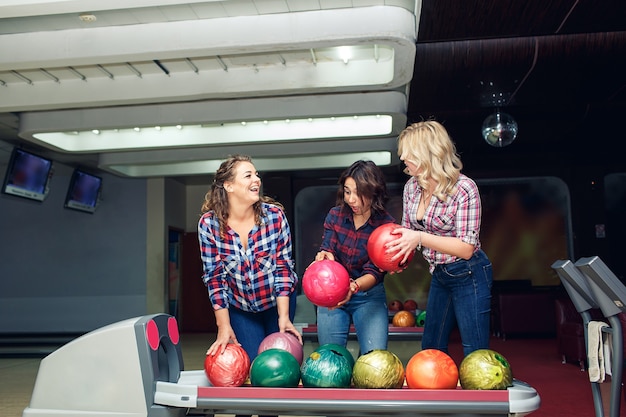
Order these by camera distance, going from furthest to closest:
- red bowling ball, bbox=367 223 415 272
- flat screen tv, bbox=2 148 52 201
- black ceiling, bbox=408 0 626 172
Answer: flat screen tv, bbox=2 148 52 201 → black ceiling, bbox=408 0 626 172 → red bowling ball, bbox=367 223 415 272

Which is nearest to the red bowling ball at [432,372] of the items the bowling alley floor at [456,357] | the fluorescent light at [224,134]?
the bowling alley floor at [456,357]

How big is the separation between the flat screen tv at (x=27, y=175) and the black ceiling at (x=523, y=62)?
5196 millimetres

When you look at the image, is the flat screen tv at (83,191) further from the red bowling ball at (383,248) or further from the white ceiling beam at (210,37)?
the red bowling ball at (383,248)

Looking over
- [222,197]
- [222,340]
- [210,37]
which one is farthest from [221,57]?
[222,340]

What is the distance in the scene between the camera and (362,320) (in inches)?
105

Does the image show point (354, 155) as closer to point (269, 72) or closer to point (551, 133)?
point (551, 133)

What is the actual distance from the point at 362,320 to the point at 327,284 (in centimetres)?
40

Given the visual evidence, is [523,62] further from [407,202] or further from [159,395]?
[159,395]

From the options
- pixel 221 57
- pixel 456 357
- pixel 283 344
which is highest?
pixel 221 57

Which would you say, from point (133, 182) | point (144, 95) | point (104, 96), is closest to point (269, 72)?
point (144, 95)

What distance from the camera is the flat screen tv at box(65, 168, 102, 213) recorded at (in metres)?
9.94

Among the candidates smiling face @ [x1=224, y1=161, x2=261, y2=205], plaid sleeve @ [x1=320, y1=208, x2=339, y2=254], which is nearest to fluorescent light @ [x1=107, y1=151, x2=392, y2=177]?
plaid sleeve @ [x1=320, y1=208, x2=339, y2=254]

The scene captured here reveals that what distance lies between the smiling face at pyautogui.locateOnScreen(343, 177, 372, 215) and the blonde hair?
0.38 meters

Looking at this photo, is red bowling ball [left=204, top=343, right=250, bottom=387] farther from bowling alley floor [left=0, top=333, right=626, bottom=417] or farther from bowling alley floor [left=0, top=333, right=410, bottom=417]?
bowling alley floor [left=0, top=333, right=410, bottom=417]
